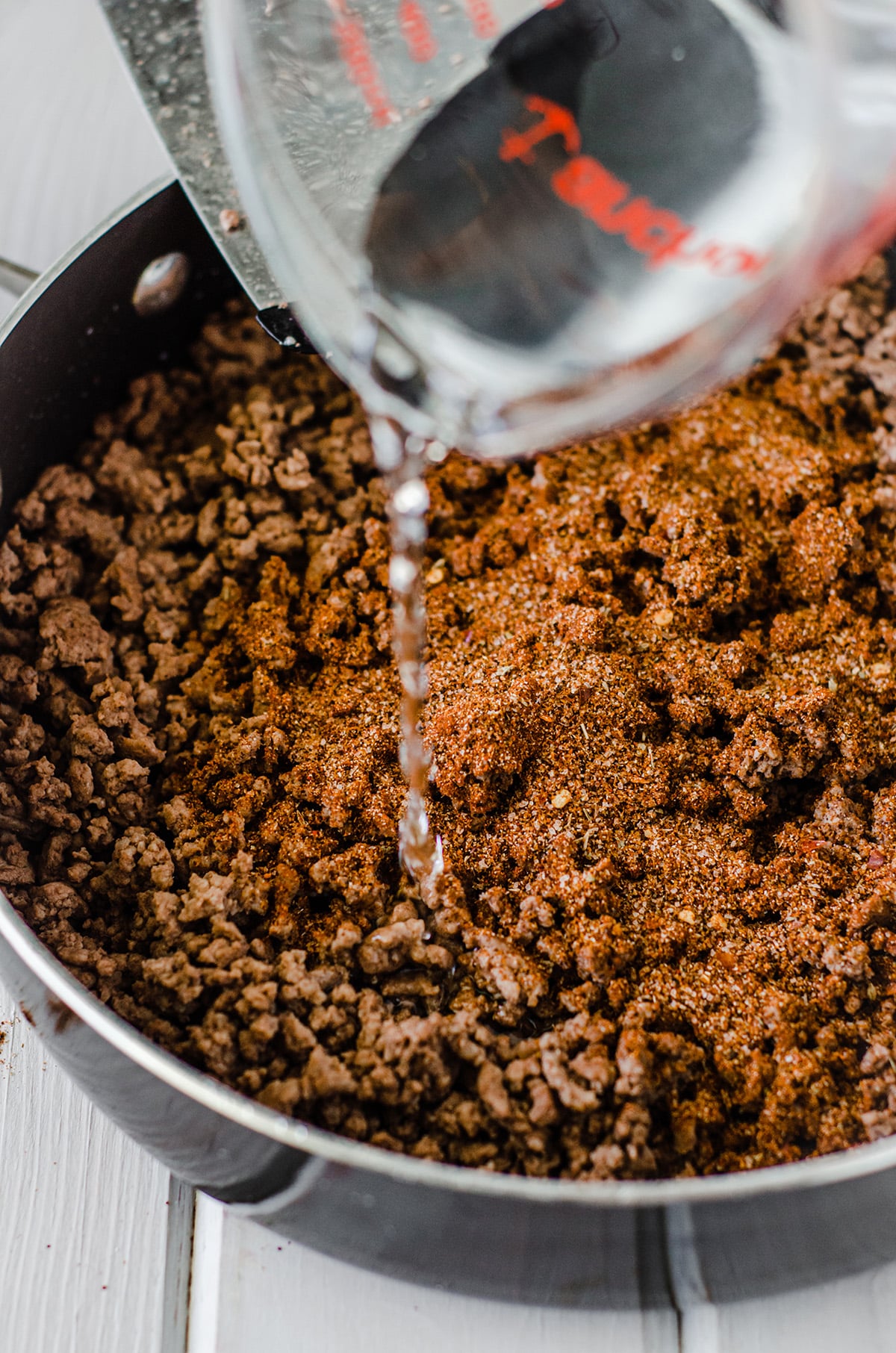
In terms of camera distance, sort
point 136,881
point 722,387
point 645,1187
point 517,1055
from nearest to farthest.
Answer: point 645,1187 < point 517,1055 < point 136,881 < point 722,387

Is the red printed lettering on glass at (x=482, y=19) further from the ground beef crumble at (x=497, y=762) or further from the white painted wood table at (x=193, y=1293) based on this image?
the white painted wood table at (x=193, y=1293)

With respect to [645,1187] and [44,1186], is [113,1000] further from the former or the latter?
[645,1187]

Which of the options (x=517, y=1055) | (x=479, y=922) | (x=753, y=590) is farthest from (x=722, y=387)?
(x=517, y=1055)

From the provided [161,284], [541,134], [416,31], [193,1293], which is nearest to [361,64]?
→ [416,31]

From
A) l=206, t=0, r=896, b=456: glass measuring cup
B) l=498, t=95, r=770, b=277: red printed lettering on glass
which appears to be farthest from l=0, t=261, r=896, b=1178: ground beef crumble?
l=498, t=95, r=770, b=277: red printed lettering on glass

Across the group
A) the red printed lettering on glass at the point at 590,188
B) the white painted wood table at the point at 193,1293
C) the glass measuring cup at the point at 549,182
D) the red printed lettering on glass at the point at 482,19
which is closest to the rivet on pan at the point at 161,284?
the glass measuring cup at the point at 549,182

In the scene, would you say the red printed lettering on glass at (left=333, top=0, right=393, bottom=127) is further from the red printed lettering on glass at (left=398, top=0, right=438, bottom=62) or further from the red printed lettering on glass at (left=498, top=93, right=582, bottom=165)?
the red printed lettering on glass at (left=498, top=93, right=582, bottom=165)
